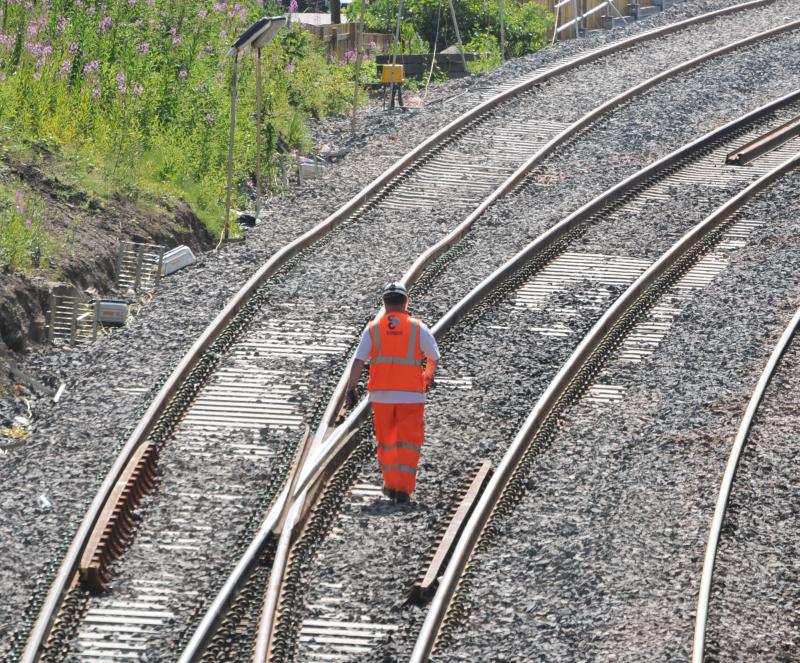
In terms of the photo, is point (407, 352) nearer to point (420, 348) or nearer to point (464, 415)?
point (420, 348)

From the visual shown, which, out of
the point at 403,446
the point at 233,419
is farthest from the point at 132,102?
the point at 403,446

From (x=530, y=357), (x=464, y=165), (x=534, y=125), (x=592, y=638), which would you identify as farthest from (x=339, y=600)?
(x=534, y=125)

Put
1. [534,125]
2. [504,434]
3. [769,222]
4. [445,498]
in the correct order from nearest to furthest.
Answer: [445,498]
[504,434]
[769,222]
[534,125]

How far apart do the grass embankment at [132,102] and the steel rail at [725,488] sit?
6978 mm

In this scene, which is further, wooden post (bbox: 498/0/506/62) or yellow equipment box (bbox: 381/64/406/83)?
wooden post (bbox: 498/0/506/62)

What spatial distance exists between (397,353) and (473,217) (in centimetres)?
676

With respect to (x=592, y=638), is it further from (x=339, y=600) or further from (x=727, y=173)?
(x=727, y=173)

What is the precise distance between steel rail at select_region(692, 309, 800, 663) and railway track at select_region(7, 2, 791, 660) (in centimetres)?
291

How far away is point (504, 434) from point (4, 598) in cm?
405

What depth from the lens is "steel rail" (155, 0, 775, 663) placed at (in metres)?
8.63

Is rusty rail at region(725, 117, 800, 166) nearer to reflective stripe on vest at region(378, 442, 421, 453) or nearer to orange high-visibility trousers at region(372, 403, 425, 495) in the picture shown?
orange high-visibility trousers at region(372, 403, 425, 495)

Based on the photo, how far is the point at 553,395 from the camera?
11.9 m

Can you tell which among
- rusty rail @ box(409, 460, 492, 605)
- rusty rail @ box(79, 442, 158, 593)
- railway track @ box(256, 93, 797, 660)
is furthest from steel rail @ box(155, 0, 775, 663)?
rusty rail @ box(409, 460, 492, 605)

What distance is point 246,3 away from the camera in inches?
985
